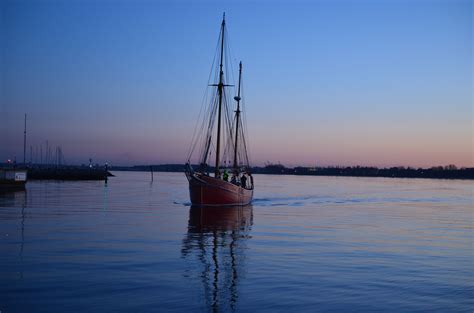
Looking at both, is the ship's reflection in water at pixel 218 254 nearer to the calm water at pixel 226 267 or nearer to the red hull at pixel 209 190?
the calm water at pixel 226 267

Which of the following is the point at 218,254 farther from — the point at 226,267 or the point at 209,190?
the point at 209,190

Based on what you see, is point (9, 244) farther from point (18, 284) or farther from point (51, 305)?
point (51, 305)

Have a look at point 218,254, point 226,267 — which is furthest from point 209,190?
point 226,267

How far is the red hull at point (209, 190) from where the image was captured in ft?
137

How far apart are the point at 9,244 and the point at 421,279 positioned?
1463cm

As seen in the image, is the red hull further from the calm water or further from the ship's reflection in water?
the calm water

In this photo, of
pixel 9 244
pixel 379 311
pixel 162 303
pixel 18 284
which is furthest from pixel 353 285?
pixel 9 244

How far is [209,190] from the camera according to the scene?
4253 centimetres

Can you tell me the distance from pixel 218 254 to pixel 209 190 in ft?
78.8

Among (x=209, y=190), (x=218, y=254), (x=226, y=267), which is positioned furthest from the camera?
(x=209, y=190)

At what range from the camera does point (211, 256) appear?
18.1 meters

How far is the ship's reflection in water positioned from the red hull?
26.0 feet

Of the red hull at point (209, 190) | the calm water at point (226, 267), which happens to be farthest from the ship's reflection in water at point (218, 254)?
the red hull at point (209, 190)

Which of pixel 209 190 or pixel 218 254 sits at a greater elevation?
pixel 209 190
